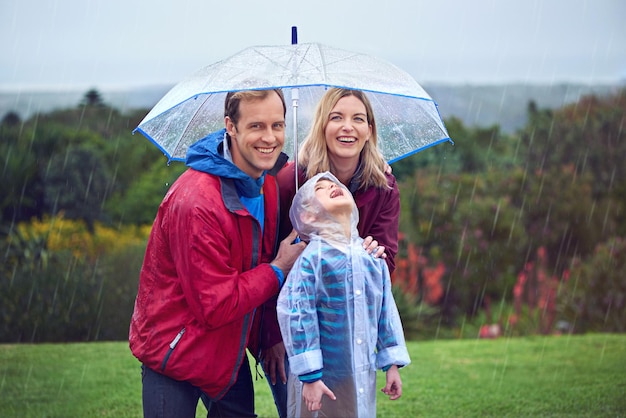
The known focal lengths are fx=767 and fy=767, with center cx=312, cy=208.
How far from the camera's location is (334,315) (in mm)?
3070

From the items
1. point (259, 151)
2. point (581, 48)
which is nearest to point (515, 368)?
point (259, 151)

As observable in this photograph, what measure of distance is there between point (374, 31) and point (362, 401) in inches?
443

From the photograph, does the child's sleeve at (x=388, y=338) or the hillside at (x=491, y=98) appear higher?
the hillside at (x=491, y=98)

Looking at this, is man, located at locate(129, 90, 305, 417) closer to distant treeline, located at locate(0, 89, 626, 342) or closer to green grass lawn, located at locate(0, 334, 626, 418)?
green grass lawn, located at locate(0, 334, 626, 418)

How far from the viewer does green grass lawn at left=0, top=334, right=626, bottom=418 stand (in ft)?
17.9

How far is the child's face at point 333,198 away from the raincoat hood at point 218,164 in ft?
0.85

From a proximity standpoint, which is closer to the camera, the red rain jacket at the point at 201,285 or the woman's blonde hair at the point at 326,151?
the red rain jacket at the point at 201,285

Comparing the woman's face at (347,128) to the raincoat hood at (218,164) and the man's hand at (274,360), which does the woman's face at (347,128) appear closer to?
the raincoat hood at (218,164)

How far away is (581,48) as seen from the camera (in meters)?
15.3

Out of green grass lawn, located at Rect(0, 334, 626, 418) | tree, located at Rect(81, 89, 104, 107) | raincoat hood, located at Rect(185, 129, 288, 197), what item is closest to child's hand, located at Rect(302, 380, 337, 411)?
raincoat hood, located at Rect(185, 129, 288, 197)

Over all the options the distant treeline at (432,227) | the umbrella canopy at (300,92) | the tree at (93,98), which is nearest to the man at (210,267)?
the umbrella canopy at (300,92)

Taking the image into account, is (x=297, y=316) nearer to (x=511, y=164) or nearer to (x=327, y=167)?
(x=327, y=167)

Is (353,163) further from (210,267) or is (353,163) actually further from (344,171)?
(210,267)

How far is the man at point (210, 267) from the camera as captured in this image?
2906 millimetres
